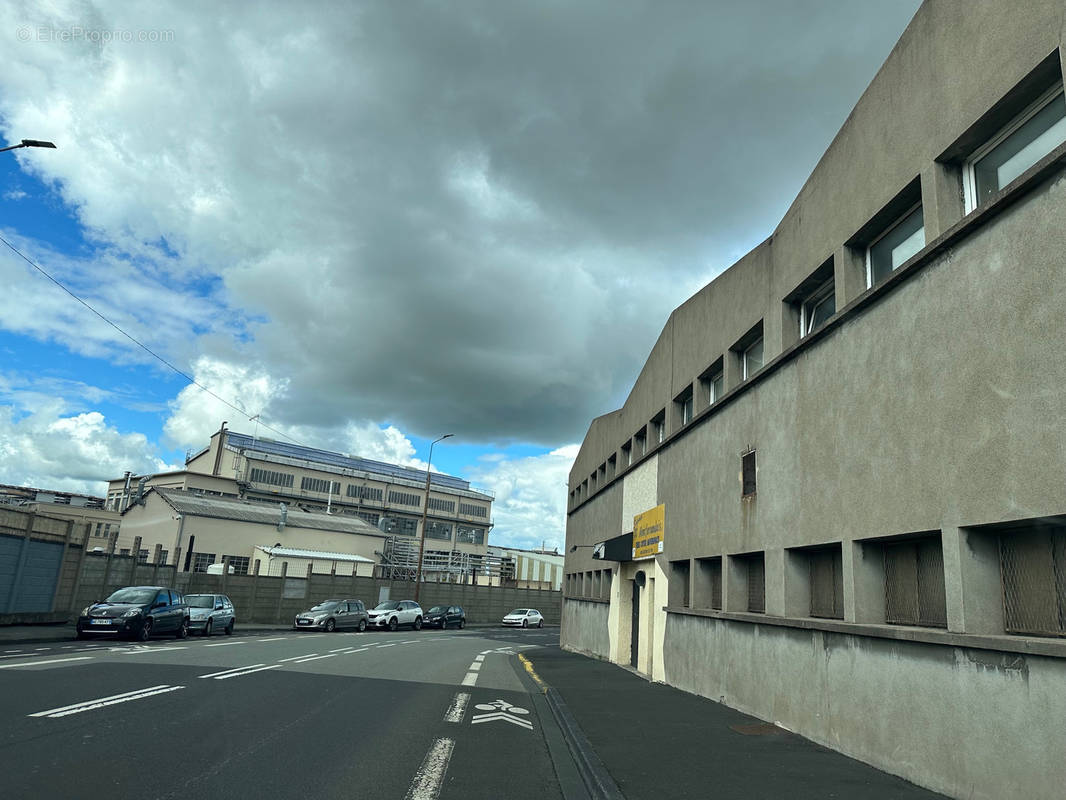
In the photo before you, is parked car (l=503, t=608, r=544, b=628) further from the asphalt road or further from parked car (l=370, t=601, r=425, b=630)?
the asphalt road

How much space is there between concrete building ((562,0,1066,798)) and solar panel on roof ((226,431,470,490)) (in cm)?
8115

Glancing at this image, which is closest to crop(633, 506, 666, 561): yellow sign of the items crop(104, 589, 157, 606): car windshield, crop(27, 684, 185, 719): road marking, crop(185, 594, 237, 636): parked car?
crop(27, 684, 185, 719): road marking

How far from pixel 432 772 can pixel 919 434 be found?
223 inches

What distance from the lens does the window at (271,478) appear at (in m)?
81.1

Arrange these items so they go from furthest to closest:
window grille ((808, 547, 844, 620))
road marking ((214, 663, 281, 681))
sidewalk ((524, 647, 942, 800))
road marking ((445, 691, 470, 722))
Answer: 1. road marking ((214, 663, 281, 681))
2. road marking ((445, 691, 470, 722))
3. window grille ((808, 547, 844, 620))
4. sidewalk ((524, 647, 942, 800))

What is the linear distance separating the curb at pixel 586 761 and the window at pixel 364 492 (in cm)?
8287

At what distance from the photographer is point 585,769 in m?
7.14

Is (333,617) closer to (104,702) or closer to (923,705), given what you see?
(104,702)

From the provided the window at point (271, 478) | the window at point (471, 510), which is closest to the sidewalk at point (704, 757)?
the window at point (271, 478)

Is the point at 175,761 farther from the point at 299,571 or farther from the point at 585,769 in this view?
the point at 299,571

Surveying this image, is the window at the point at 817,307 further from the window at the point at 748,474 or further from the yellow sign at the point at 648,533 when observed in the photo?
the yellow sign at the point at 648,533

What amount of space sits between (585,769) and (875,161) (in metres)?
7.43

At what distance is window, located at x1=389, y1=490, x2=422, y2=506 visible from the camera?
311 ft

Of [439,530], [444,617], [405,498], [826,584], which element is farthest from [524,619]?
[405,498]
